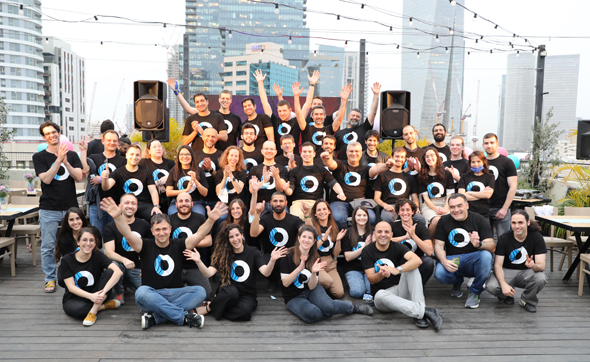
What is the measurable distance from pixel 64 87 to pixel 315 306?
91.8 meters

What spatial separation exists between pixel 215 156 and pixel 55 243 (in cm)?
186

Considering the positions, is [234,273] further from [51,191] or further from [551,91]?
[551,91]

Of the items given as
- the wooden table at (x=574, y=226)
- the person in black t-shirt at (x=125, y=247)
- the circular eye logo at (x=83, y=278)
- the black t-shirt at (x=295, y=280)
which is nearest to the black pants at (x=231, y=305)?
the black t-shirt at (x=295, y=280)

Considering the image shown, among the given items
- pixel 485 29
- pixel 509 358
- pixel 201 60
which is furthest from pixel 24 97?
pixel 509 358

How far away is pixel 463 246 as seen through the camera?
4.01 metres

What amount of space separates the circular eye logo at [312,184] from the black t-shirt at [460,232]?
4.47 ft

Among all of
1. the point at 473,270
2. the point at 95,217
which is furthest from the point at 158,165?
the point at 473,270

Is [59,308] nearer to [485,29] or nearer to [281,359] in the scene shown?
[281,359]

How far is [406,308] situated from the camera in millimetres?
3459

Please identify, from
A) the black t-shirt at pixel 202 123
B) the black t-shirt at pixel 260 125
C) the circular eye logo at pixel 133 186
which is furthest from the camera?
the black t-shirt at pixel 260 125

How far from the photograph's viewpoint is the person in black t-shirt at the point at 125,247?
147 inches

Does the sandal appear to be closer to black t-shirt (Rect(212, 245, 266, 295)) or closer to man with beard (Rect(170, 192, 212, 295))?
man with beard (Rect(170, 192, 212, 295))

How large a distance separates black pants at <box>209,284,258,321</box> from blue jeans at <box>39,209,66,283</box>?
1.82 metres

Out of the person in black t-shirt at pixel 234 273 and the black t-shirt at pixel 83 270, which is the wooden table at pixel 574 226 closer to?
the person in black t-shirt at pixel 234 273
